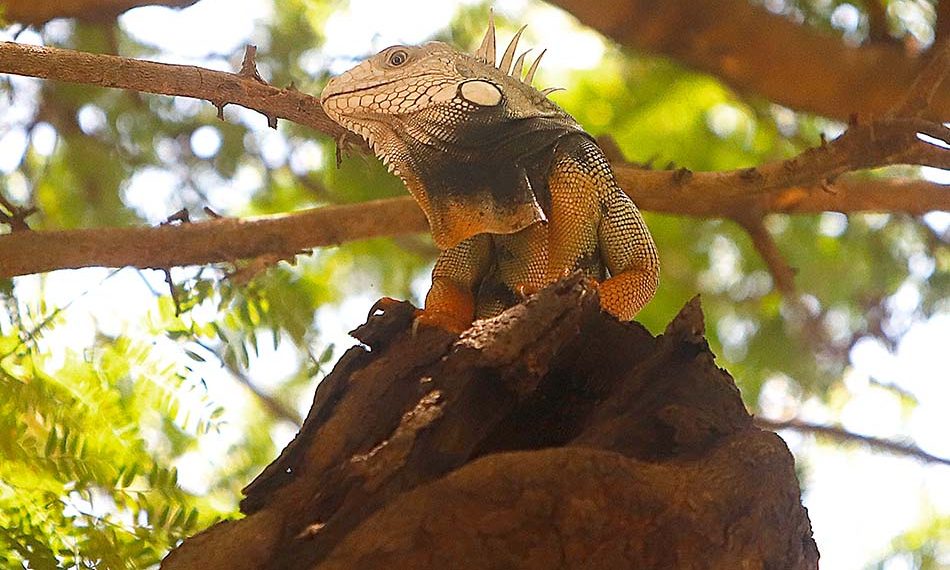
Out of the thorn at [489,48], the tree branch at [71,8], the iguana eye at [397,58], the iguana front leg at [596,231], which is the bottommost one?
the iguana front leg at [596,231]

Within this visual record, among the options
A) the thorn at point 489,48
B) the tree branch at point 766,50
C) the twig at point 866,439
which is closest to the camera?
the thorn at point 489,48

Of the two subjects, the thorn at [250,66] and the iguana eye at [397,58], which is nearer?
the iguana eye at [397,58]

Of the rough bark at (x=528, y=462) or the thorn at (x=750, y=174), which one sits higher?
the rough bark at (x=528, y=462)

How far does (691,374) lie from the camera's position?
194cm

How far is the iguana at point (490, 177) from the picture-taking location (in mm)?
2291

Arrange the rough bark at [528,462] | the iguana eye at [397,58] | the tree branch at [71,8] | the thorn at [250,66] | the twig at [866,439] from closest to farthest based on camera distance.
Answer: the rough bark at [528,462], the iguana eye at [397,58], the thorn at [250,66], the tree branch at [71,8], the twig at [866,439]

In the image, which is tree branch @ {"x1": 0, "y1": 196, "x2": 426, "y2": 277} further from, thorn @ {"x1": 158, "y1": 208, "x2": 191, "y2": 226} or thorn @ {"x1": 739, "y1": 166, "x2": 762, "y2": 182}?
thorn @ {"x1": 739, "y1": 166, "x2": 762, "y2": 182}

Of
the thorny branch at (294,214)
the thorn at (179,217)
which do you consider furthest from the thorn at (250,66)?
the thorn at (179,217)

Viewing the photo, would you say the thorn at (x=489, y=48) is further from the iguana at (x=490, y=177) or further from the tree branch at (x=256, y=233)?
the tree branch at (x=256, y=233)

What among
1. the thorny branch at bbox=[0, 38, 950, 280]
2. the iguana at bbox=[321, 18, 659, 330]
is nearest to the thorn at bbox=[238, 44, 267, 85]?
the thorny branch at bbox=[0, 38, 950, 280]

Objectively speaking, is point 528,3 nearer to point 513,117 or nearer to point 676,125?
point 676,125

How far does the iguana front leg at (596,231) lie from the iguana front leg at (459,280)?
0.64 feet

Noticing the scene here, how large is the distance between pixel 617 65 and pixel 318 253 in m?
1.88

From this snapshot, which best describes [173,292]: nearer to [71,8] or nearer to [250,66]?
[250,66]
